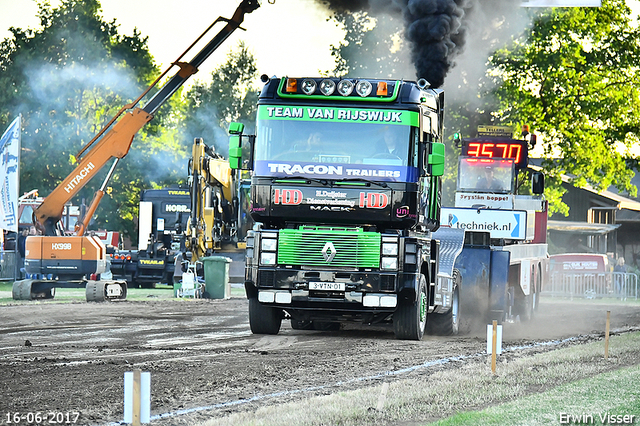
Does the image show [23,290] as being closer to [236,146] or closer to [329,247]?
[236,146]

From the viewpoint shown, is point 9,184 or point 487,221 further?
point 9,184

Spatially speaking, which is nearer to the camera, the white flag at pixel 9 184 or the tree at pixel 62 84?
the white flag at pixel 9 184

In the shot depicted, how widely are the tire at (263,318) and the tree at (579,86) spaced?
26624mm

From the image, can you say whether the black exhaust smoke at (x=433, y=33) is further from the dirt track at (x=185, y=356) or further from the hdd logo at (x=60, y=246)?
the hdd logo at (x=60, y=246)

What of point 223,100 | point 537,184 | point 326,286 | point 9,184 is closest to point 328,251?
point 326,286

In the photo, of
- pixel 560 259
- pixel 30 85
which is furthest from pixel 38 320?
pixel 30 85

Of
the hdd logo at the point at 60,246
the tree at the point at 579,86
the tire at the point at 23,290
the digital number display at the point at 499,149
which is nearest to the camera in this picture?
the digital number display at the point at 499,149

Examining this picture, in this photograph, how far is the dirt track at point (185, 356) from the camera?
9.66 meters

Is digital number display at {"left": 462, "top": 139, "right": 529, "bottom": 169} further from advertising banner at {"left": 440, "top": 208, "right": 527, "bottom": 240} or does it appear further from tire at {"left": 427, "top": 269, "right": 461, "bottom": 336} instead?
tire at {"left": 427, "top": 269, "right": 461, "bottom": 336}

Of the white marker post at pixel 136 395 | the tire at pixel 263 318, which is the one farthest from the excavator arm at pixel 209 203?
the white marker post at pixel 136 395

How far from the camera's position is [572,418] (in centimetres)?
870

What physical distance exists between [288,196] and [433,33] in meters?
10.7

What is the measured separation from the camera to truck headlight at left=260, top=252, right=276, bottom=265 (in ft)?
50.3

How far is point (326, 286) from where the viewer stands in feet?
49.7
